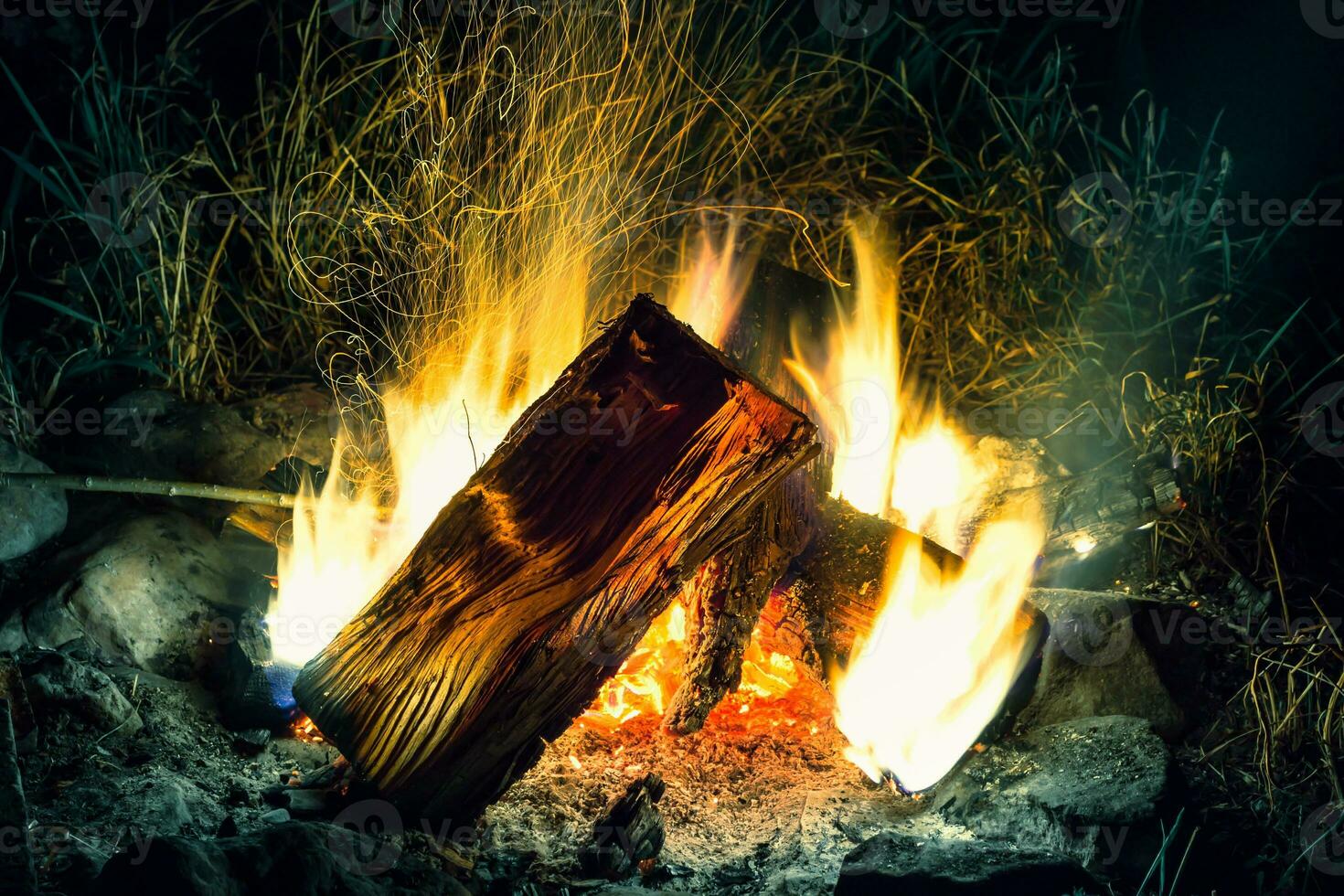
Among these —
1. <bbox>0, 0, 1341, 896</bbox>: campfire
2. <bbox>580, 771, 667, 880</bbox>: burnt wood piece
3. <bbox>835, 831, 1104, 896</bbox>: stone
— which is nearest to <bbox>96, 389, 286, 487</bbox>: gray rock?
<bbox>0, 0, 1341, 896</bbox>: campfire

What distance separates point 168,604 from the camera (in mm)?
2861

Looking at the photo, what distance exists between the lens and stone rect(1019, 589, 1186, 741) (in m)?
2.75

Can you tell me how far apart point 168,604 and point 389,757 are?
998 millimetres

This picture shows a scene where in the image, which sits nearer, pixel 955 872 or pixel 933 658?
pixel 955 872

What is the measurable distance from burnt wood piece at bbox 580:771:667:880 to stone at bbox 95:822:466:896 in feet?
1.27

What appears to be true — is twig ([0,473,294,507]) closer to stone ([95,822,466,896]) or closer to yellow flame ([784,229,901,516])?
stone ([95,822,466,896])

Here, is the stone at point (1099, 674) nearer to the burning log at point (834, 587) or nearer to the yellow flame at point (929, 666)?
the yellow flame at point (929, 666)

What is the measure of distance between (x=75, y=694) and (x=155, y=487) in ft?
2.85

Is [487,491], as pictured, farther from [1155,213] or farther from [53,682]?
[1155,213]

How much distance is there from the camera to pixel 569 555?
2.33 metres

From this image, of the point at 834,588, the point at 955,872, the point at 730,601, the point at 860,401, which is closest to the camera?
the point at 955,872

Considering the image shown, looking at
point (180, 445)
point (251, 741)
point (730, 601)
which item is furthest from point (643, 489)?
point (180, 445)

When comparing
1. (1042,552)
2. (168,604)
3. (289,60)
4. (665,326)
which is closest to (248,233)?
(289,60)

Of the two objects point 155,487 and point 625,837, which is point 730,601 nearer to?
point 625,837
